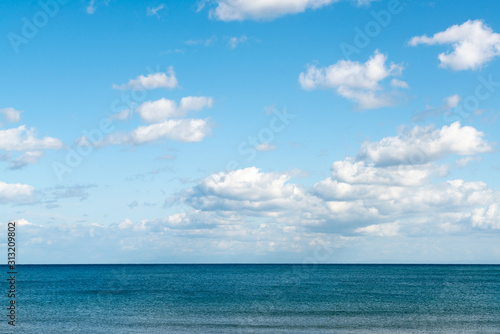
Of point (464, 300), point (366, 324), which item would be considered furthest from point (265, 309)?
point (464, 300)

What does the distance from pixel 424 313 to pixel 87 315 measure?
48.4 metres

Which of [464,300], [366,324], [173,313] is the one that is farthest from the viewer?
[464,300]

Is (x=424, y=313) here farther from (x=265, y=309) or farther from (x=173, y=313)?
(x=173, y=313)

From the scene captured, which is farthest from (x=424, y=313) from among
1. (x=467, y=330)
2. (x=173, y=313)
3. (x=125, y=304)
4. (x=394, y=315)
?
(x=125, y=304)

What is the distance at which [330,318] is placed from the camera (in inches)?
2516

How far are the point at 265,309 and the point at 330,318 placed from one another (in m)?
12.4

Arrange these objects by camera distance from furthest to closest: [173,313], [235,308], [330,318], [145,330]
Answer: [235,308], [173,313], [330,318], [145,330]

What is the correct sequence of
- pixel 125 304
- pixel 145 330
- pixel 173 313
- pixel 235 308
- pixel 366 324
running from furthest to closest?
1. pixel 125 304
2. pixel 235 308
3. pixel 173 313
4. pixel 366 324
5. pixel 145 330

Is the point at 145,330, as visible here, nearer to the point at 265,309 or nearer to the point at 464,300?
the point at 265,309

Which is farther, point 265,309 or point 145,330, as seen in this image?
point 265,309

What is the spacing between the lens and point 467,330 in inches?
2229

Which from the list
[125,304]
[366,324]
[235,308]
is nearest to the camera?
[366,324]

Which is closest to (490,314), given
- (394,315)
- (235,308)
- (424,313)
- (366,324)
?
(424,313)

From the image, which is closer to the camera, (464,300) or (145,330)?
(145,330)
